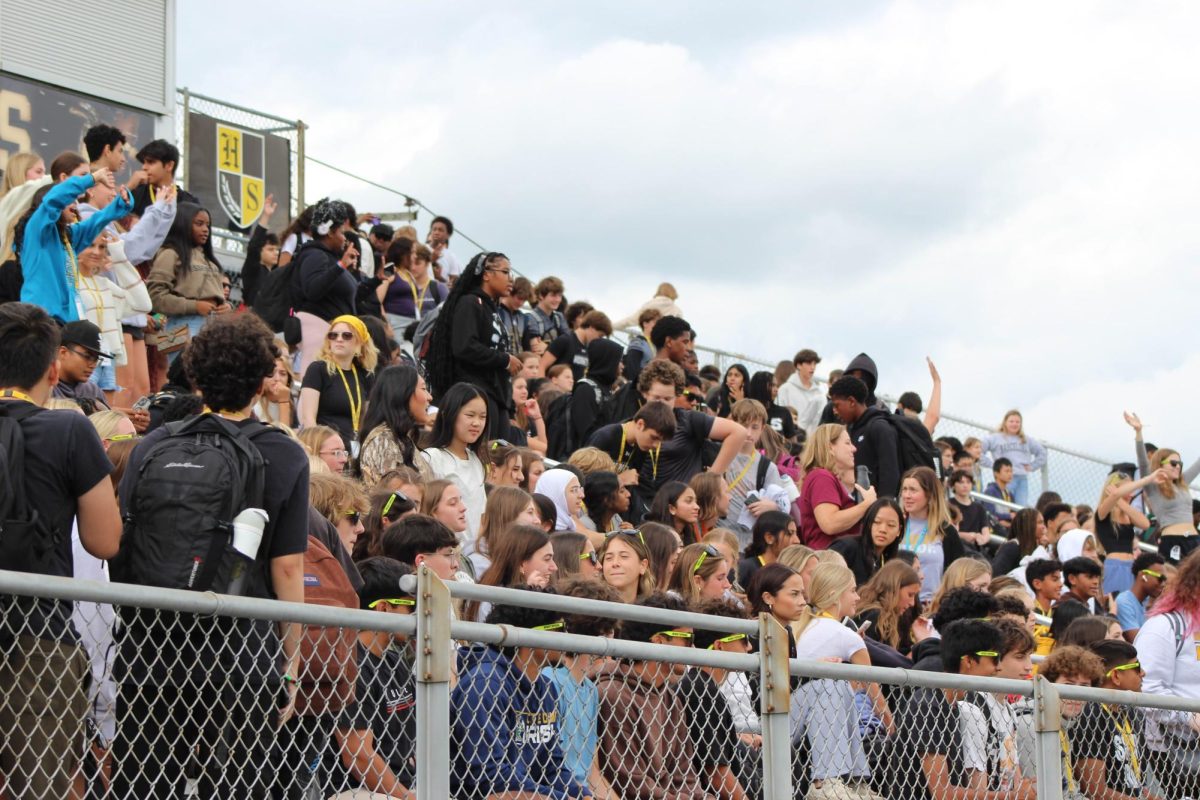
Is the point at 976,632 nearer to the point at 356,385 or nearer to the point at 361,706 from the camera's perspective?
the point at 361,706

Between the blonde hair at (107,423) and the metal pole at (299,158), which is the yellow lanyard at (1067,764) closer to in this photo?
the blonde hair at (107,423)

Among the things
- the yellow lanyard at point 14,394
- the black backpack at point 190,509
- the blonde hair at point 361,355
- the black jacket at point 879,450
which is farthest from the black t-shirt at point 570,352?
the yellow lanyard at point 14,394

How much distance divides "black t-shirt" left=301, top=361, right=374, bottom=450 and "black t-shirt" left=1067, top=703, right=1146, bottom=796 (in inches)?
191

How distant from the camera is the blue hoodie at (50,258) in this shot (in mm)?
9078

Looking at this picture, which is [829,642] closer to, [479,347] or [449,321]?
[479,347]

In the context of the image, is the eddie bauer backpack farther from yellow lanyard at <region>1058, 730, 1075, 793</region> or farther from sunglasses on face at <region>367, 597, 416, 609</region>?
yellow lanyard at <region>1058, 730, 1075, 793</region>

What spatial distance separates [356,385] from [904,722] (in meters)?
5.20

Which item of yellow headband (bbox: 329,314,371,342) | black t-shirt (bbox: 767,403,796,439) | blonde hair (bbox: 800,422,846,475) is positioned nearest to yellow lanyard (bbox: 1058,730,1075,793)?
blonde hair (bbox: 800,422,846,475)

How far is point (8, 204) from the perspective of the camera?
9477 millimetres

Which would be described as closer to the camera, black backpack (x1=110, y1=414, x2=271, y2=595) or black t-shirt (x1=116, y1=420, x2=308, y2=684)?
black t-shirt (x1=116, y1=420, x2=308, y2=684)

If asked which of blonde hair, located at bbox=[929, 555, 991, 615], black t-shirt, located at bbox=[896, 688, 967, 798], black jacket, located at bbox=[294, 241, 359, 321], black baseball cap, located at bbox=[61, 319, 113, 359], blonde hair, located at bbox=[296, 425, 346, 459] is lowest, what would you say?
black t-shirt, located at bbox=[896, 688, 967, 798]

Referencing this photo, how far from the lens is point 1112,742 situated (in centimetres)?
644

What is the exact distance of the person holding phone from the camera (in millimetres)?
10766

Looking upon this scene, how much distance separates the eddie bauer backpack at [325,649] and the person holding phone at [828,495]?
596 centimetres
